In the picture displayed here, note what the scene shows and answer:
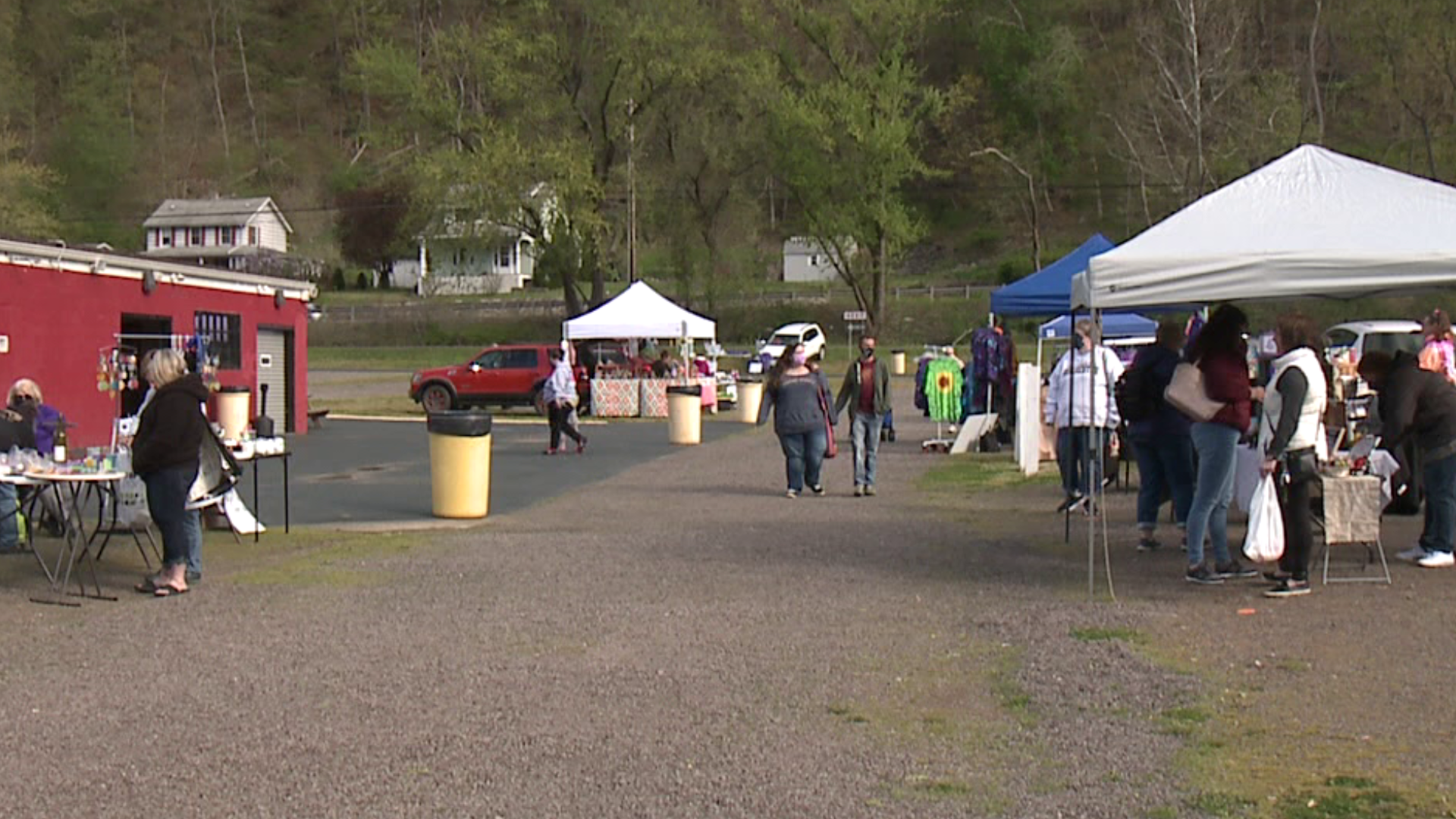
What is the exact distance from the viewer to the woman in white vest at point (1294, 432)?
362 inches

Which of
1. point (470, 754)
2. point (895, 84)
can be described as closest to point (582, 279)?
point (895, 84)

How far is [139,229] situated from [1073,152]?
180 ft

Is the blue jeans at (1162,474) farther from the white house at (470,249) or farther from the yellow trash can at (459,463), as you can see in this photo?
the white house at (470,249)

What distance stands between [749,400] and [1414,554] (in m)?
22.5

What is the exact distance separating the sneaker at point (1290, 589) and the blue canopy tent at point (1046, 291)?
939cm

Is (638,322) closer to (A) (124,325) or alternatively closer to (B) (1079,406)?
(A) (124,325)

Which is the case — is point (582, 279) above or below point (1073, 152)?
below

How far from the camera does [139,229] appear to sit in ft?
303

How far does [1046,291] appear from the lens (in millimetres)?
19016

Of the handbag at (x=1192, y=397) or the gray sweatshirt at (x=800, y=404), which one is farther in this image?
the gray sweatshirt at (x=800, y=404)

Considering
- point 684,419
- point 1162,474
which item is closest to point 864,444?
point 1162,474

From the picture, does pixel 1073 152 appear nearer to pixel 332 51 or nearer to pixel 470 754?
pixel 332 51

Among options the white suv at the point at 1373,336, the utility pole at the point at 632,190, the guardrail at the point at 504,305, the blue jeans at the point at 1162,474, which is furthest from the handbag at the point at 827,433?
the guardrail at the point at 504,305

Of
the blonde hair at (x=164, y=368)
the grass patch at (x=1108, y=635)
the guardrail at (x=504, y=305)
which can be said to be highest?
the guardrail at (x=504, y=305)
